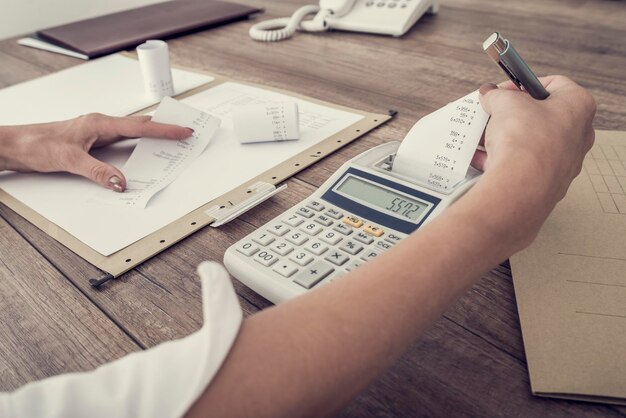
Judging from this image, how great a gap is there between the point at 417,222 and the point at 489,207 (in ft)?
0.38

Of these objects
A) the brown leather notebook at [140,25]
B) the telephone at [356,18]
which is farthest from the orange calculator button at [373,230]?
the brown leather notebook at [140,25]

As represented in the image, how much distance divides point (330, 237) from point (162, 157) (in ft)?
1.01

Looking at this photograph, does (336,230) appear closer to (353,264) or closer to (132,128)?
(353,264)

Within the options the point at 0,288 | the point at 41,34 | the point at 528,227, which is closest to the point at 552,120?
the point at 528,227

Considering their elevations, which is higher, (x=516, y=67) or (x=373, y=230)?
(x=516, y=67)

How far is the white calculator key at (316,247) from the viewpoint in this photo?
1.58 feet

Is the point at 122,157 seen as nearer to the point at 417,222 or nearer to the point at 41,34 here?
the point at 417,222

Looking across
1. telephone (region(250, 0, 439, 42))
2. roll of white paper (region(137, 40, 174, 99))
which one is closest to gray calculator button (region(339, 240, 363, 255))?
roll of white paper (region(137, 40, 174, 99))

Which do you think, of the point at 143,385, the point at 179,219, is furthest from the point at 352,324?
the point at 179,219

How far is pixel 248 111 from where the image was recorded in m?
0.73

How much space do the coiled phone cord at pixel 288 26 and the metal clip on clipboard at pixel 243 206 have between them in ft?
2.16

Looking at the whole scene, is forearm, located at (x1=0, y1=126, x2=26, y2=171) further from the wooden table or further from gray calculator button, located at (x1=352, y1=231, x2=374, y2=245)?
gray calculator button, located at (x1=352, y1=231, x2=374, y2=245)

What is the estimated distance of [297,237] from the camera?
1.65 ft

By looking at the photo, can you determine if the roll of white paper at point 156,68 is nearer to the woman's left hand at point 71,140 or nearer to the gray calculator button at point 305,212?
the woman's left hand at point 71,140
